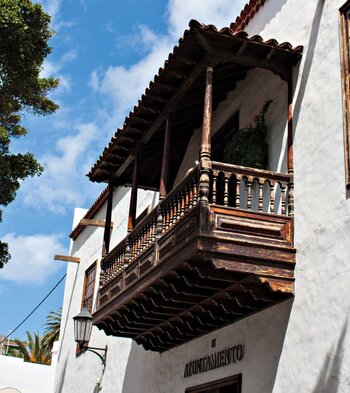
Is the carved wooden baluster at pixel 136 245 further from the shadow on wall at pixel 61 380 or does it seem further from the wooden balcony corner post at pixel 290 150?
the shadow on wall at pixel 61 380

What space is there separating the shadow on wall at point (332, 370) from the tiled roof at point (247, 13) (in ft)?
17.8

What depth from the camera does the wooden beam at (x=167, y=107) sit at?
8.17 metres

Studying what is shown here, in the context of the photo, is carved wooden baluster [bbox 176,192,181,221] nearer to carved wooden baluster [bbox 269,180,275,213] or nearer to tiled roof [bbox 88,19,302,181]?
carved wooden baluster [bbox 269,180,275,213]

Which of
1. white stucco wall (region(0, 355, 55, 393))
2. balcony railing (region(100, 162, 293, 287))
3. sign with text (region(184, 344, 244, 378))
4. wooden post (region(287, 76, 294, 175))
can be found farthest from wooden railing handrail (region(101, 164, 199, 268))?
white stucco wall (region(0, 355, 55, 393))

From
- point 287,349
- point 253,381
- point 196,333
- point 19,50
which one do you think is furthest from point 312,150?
point 19,50

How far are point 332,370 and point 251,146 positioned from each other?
321cm

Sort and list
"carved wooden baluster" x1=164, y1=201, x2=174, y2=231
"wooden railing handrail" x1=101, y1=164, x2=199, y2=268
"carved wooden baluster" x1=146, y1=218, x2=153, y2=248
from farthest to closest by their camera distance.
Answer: "carved wooden baluster" x1=146, y1=218, x2=153, y2=248 → "carved wooden baluster" x1=164, y1=201, x2=174, y2=231 → "wooden railing handrail" x1=101, y1=164, x2=199, y2=268

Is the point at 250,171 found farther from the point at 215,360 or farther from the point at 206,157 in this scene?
the point at 215,360

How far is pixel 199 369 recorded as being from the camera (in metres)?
9.22

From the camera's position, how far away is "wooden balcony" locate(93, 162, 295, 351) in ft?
22.9

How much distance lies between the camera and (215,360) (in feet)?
28.8

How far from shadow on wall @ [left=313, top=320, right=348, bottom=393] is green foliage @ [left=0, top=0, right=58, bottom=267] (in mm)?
5486

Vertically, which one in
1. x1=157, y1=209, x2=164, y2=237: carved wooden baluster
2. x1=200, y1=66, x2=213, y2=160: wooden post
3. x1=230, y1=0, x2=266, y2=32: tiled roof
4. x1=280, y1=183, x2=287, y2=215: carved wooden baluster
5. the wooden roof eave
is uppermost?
x1=230, y1=0, x2=266, y2=32: tiled roof

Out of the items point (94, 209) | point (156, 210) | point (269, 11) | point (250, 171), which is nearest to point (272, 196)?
point (250, 171)
